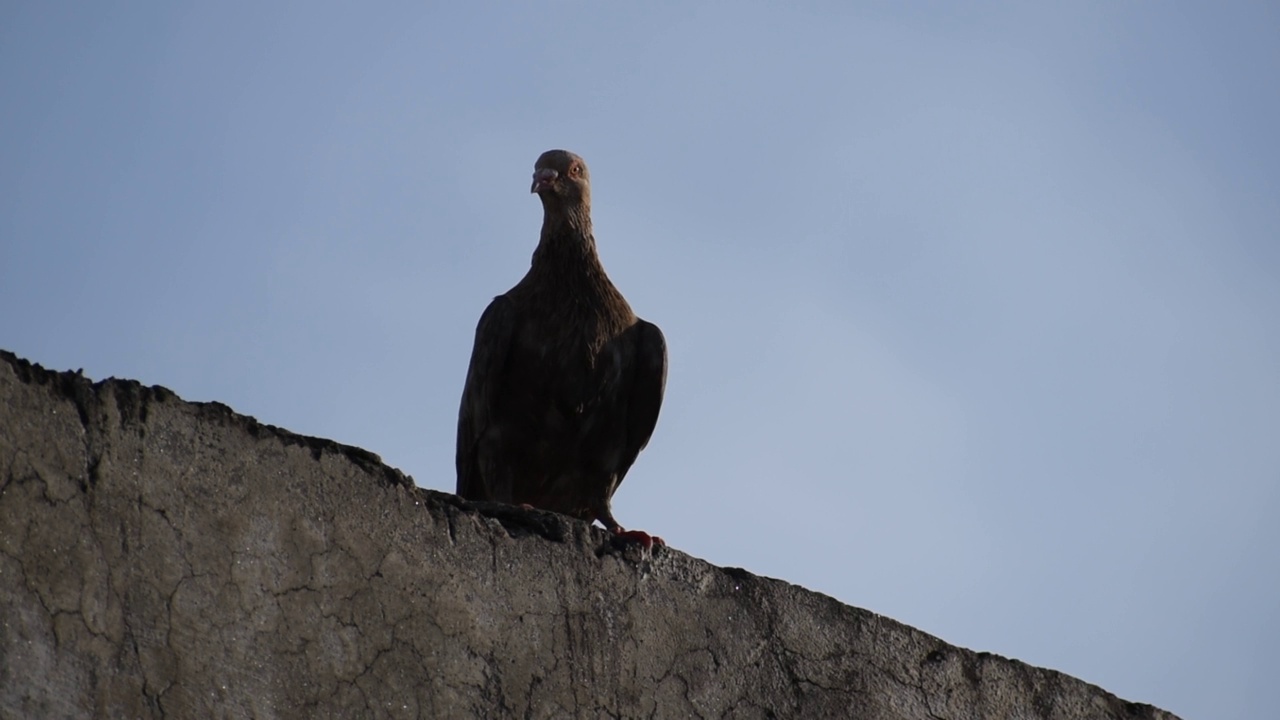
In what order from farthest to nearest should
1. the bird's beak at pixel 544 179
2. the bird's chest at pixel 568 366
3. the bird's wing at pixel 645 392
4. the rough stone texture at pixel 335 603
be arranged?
the bird's beak at pixel 544 179, the bird's wing at pixel 645 392, the bird's chest at pixel 568 366, the rough stone texture at pixel 335 603

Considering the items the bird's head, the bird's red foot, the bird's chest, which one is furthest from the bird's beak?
the bird's red foot

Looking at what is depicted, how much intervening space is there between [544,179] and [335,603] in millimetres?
3894

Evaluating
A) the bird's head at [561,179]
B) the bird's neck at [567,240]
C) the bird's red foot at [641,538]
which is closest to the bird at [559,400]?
the bird's neck at [567,240]

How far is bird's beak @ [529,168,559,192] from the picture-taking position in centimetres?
722

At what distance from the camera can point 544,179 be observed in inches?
285

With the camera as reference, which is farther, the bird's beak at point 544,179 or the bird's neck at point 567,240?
the bird's beak at point 544,179

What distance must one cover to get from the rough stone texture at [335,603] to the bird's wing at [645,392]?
230cm

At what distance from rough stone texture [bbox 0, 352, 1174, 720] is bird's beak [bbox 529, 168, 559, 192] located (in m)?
3.23

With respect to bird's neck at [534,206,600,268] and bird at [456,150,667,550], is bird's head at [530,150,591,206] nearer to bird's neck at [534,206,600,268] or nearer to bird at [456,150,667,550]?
bird's neck at [534,206,600,268]

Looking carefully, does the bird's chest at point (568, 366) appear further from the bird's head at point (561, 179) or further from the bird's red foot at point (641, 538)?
the bird's red foot at point (641, 538)

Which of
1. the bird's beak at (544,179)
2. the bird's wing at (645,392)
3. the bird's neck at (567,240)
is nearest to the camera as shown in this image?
the bird's wing at (645,392)

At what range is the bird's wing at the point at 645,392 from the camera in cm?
666

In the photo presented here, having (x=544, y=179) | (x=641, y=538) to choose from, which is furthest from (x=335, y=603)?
(x=544, y=179)

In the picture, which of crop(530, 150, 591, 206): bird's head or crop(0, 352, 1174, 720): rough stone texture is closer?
crop(0, 352, 1174, 720): rough stone texture
